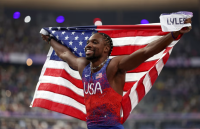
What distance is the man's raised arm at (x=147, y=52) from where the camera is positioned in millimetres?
2968

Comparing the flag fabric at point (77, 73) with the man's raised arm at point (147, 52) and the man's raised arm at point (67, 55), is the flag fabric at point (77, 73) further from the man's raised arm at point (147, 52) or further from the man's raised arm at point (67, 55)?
the man's raised arm at point (147, 52)

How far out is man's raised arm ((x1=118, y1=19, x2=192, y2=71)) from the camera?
2.97m

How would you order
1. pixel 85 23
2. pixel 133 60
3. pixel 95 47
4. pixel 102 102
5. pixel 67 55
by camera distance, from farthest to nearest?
pixel 85 23
pixel 67 55
pixel 95 47
pixel 102 102
pixel 133 60

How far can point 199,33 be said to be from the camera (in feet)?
65.9

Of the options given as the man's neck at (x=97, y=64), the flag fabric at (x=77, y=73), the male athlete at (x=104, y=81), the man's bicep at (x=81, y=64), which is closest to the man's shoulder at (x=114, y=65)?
the male athlete at (x=104, y=81)

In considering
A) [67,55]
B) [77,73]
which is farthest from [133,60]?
[77,73]

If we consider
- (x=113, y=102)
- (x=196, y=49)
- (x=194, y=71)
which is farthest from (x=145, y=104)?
(x=113, y=102)

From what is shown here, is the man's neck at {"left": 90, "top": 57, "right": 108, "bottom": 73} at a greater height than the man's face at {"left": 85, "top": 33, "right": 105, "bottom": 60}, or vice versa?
the man's face at {"left": 85, "top": 33, "right": 105, "bottom": 60}

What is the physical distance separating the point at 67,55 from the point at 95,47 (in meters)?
0.83

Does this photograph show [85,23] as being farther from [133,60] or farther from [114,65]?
[133,60]

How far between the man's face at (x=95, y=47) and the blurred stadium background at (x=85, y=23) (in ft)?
26.6

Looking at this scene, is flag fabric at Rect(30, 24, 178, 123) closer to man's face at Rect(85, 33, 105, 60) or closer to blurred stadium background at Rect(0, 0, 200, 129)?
man's face at Rect(85, 33, 105, 60)

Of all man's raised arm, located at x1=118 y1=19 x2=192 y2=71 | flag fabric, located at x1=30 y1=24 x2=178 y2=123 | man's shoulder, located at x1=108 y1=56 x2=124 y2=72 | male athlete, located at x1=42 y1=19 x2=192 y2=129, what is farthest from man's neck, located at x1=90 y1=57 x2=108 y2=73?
flag fabric, located at x1=30 y1=24 x2=178 y2=123

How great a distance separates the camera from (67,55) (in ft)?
13.9
